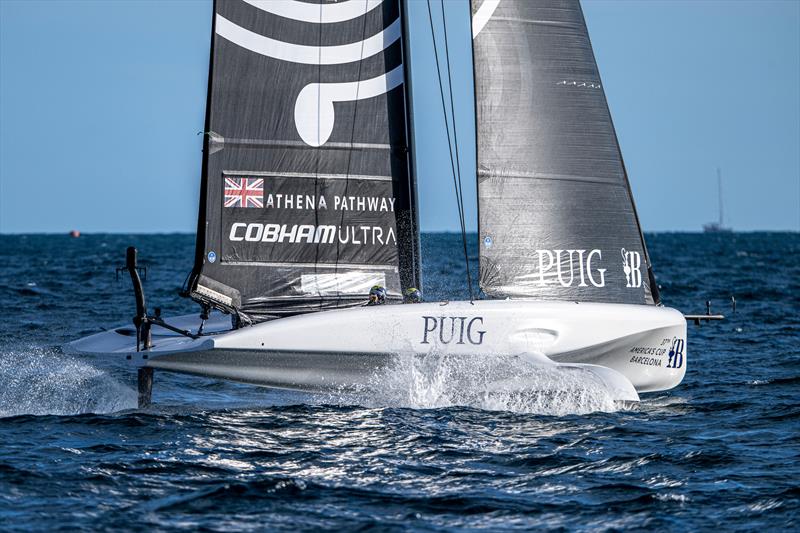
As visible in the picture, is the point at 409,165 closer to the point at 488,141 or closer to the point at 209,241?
the point at 488,141

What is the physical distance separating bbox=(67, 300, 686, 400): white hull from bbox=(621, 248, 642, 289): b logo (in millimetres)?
875

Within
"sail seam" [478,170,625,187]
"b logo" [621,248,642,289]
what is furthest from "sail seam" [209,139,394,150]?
→ "b logo" [621,248,642,289]

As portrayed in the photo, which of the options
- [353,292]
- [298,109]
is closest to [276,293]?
[353,292]

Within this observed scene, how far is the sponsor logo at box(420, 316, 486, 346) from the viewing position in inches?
416

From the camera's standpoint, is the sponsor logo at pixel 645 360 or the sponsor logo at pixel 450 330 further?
the sponsor logo at pixel 645 360

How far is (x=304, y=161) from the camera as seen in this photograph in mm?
11625

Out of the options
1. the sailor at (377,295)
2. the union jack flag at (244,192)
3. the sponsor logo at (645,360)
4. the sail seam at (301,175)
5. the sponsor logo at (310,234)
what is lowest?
the sponsor logo at (645,360)

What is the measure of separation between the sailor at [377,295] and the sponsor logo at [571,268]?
1624 mm

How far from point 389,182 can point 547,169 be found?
1.67m

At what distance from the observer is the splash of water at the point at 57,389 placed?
10844 millimetres

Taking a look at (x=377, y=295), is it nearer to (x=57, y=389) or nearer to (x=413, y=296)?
(x=413, y=296)

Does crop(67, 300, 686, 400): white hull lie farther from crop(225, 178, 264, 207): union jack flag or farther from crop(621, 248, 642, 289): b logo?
crop(225, 178, 264, 207): union jack flag

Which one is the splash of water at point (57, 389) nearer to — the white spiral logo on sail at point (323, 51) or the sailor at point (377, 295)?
the sailor at point (377, 295)

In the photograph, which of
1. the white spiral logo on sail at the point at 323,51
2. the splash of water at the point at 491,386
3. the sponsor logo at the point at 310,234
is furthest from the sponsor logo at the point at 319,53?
the splash of water at the point at 491,386
